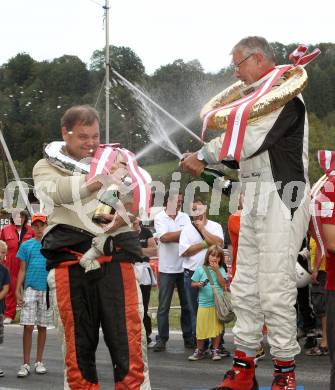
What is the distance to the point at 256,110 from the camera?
529cm

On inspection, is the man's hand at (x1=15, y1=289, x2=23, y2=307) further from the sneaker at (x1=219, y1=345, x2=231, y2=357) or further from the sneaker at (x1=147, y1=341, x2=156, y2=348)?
the sneaker at (x1=219, y1=345, x2=231, y2=357)

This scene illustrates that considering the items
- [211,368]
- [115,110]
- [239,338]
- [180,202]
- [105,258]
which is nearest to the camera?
[105,258]

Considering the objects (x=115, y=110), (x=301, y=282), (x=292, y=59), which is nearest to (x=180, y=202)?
(x=301, y=282)

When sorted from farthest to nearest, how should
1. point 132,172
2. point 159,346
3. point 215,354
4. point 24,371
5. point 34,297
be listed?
point 159,346
point 215,354
point 34,297
point 24,371
point 132,172

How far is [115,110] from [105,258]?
90.4ft

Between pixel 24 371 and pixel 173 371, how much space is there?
1.73 m

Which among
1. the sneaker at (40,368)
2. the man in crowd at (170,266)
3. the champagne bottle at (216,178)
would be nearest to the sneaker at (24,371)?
the sneaker at (40,368)

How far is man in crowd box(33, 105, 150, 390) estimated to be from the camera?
5191 mm

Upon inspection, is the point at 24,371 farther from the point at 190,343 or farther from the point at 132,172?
the point at 132,172

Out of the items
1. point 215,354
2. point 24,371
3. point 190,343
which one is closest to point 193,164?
point 24,371

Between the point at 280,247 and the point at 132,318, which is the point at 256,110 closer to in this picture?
the point at 280,247

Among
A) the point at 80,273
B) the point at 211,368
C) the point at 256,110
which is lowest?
the point at 211,368

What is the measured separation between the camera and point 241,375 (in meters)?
5.51

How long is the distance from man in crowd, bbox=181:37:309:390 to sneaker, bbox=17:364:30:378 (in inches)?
158
